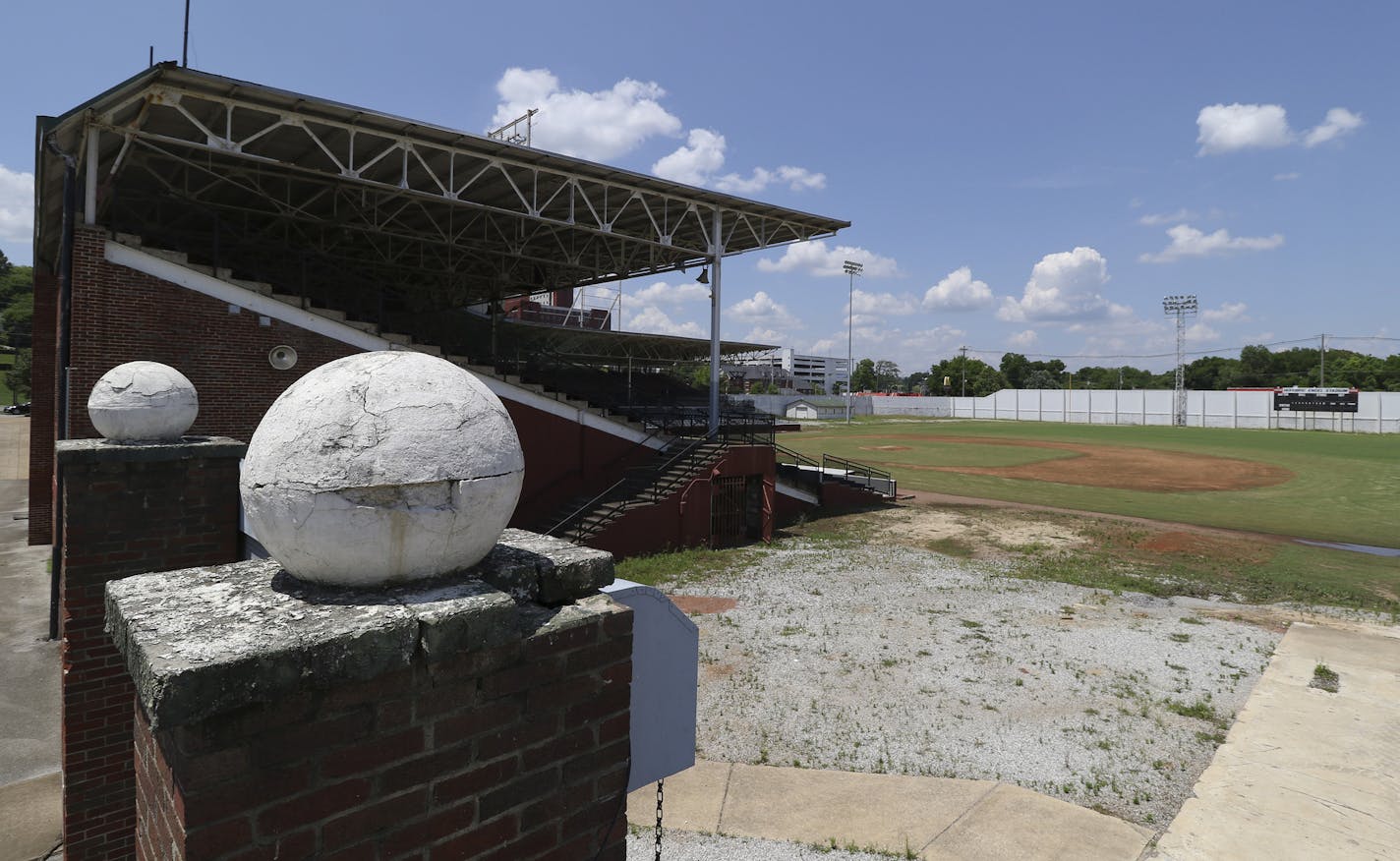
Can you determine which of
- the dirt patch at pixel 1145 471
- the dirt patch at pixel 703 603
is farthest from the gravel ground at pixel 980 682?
the dirt patch at pixel 1145 471

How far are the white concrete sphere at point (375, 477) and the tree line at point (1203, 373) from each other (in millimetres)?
143766

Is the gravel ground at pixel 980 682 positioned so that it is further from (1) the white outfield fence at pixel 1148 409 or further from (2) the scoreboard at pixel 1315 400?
(2) the scoreboard at pixel 1315 400

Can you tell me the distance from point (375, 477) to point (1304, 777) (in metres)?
8.41

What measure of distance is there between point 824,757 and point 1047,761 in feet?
7.16

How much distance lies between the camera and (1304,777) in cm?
657

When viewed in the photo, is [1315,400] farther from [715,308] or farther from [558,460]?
[558,460]

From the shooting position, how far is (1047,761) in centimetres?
710

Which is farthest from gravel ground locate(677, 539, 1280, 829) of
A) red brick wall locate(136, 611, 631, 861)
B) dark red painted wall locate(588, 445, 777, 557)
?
red brick wall locate(136, 611, 631, 861)

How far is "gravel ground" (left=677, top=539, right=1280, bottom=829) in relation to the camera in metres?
7.12

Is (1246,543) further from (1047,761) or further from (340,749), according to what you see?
(340,749)

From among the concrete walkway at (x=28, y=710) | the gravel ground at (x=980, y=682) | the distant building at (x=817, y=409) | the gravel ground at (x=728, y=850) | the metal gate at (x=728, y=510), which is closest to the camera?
the gravel ground at (x=728, y=850)

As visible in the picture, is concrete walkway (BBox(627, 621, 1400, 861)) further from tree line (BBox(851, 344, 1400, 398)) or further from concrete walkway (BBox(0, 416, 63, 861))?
tree line (BBox(851, 344, 1400, 398))

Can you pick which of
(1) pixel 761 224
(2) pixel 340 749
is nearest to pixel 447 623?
(2) pixel 340 749

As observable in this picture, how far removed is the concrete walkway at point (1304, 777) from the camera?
18.4ft
